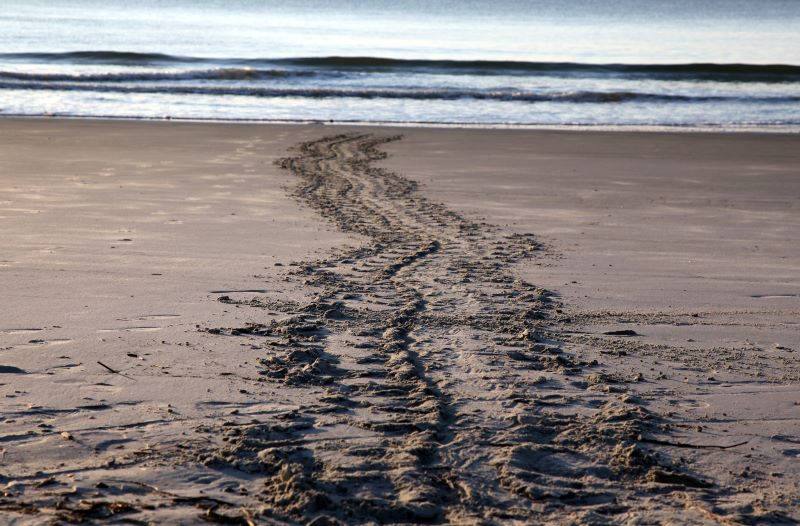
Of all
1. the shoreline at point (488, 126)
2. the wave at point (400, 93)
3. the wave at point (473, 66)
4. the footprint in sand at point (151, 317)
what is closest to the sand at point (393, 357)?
the footprint in sand at point (151, 317)

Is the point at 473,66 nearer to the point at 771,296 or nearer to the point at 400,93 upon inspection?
the point at 400,93

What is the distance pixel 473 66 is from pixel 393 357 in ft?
92.9

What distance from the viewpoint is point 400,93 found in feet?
74.1

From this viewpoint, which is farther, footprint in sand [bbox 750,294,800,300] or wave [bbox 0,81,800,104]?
wave [bbox 0,81,800,104]

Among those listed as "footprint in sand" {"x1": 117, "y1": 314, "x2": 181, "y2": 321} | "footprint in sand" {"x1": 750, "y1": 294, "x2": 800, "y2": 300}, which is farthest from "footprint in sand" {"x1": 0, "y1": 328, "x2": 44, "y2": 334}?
"footprint in sand" {"x1": 750, "y1": 294, "x2": 800, "y2": 300}

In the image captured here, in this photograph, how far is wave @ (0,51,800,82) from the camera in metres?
29.4

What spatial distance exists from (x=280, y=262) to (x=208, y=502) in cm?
306

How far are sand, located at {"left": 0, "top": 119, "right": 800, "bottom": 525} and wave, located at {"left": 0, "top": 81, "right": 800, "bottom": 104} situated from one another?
1436 centimetres

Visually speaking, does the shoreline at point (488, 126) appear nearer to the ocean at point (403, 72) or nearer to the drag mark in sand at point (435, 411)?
the ocean at point (403, 72)

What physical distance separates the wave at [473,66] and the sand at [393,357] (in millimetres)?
22510

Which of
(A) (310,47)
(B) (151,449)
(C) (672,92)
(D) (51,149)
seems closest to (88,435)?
(B) (151,449)

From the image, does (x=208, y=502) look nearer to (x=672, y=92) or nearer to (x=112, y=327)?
(x=112, y=327)

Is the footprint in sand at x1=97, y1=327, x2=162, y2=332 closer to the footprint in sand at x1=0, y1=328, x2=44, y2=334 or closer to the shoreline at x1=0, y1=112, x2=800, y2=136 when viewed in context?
the footprint in sand at x1=0, y1=328, x2=44, y2=334

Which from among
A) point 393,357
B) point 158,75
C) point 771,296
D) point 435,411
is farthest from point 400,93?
point 435,411
